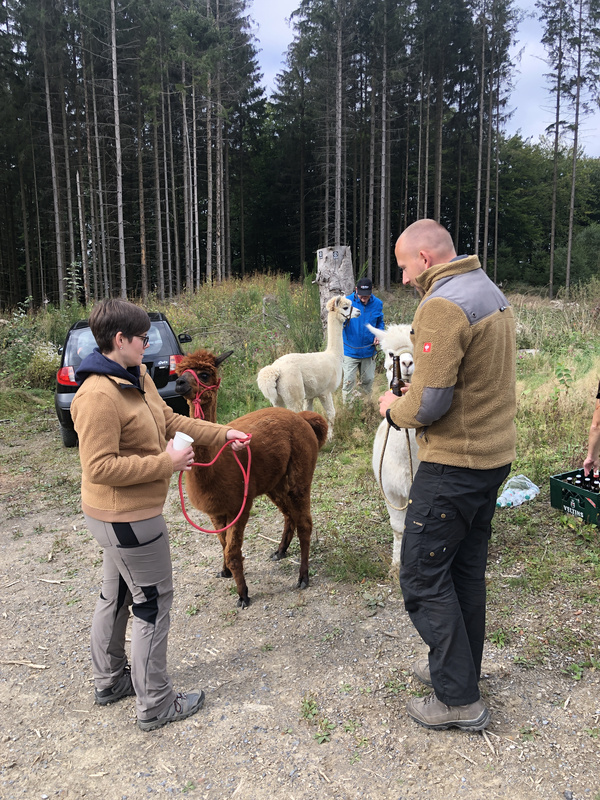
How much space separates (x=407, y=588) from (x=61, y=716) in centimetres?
191

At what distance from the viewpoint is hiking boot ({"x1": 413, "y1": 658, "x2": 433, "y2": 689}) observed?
9.07ft

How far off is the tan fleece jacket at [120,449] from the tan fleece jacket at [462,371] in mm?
1122

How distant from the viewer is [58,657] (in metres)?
3.22

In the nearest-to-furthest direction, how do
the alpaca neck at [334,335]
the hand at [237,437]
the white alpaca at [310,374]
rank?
the hand at [237,437], the white alpaca at [310,374], the alpaca neck at [334,335]

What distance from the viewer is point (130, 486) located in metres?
2.37

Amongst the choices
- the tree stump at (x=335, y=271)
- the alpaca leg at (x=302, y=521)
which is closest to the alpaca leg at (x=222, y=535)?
the alpaca leg at (x=302, y=521)

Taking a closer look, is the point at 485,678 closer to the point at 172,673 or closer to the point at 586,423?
the point at 172,673

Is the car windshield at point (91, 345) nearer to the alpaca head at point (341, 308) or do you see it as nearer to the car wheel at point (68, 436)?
the car wheel at point (68, 436)

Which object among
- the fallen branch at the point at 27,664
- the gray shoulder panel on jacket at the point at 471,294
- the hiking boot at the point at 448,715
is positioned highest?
the gray shoulder panel on jacket at the point at 471,294

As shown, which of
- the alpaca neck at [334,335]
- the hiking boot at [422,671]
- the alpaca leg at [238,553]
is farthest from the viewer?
the alpaca neck at [334,335]

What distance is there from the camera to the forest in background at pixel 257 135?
23672 mm

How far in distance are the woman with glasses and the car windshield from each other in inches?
188

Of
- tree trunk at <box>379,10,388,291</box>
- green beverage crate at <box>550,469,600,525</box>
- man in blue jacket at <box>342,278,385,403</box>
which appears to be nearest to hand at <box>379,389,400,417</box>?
green beverage crate at <box>550,469,600,525</box>

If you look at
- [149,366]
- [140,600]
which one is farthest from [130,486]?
[149,366]
